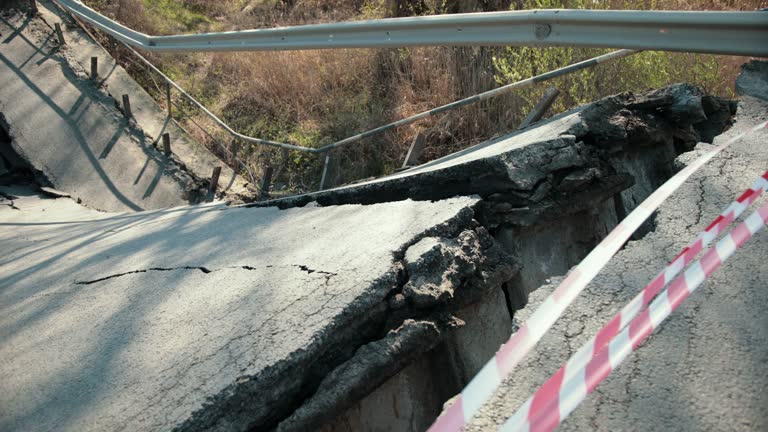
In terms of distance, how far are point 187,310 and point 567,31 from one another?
2064mm

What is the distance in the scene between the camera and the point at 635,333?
1733 mm

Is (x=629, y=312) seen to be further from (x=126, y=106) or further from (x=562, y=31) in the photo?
(x=126, y=106)

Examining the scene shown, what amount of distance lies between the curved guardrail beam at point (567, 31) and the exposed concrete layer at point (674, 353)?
0.67 metres

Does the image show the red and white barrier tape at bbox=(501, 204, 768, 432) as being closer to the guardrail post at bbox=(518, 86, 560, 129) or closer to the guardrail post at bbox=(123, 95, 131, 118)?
the guardrail post at bbox=(518, 86, 560, 129)

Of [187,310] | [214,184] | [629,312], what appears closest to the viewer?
[629,312]

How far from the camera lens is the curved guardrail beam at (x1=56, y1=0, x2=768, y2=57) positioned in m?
2.47

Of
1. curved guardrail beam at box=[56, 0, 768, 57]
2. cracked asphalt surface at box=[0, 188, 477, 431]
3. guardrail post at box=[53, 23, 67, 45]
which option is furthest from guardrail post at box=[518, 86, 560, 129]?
guardrail post at box=[53, 23, 67, 45]

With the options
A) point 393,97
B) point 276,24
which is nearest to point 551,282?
point 393,97

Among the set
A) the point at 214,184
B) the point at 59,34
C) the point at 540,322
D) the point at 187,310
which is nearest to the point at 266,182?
the point at 214,184

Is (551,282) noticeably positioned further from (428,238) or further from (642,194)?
(642,194)

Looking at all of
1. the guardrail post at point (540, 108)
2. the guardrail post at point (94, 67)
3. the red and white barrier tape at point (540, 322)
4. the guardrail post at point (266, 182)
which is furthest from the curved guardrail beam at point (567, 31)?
the guardrail post at point (94, 67)

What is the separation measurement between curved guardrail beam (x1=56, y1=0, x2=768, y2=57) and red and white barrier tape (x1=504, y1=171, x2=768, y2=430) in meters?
0.57

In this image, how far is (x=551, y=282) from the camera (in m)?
2.25

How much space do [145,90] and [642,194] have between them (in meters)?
7.15
